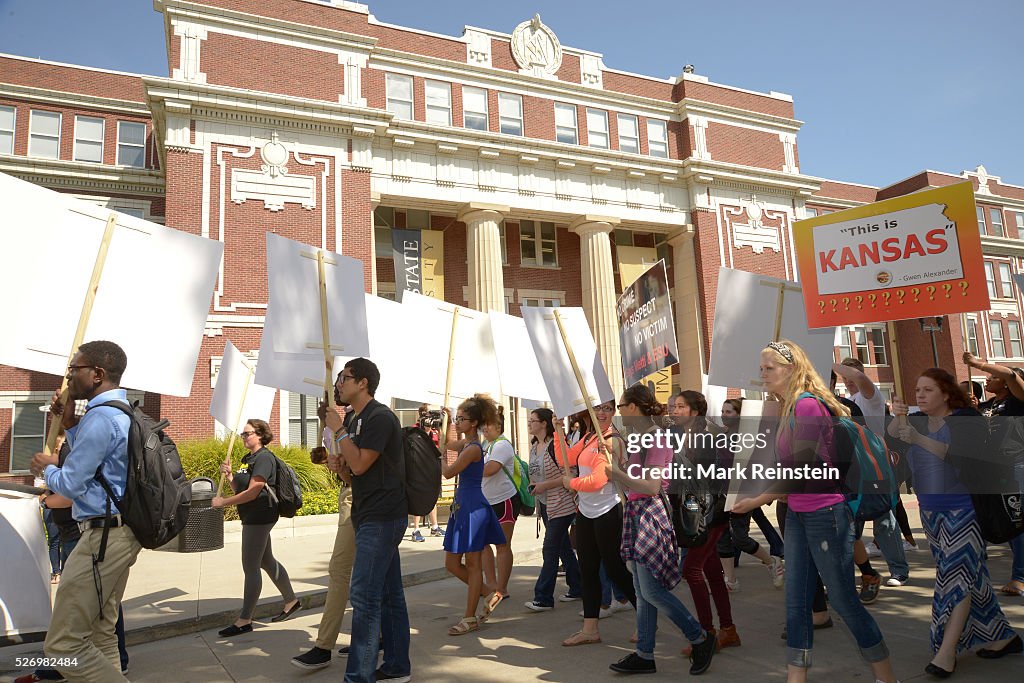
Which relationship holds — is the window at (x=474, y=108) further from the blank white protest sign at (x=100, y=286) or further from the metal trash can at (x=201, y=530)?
the blank white protest sign at (x=100, y=286)

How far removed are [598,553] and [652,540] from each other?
0.83 m

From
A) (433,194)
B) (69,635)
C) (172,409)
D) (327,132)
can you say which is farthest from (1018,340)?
(69,635)

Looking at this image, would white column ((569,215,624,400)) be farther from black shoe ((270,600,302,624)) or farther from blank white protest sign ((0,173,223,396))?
blank white protest sign ((0,173,223,396))

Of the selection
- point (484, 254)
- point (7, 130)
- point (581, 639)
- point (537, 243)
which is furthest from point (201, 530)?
point (7, 130)

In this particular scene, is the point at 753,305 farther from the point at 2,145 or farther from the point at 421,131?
the point at 2,145

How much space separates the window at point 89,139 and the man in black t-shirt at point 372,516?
81.5 feet

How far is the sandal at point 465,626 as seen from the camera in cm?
581

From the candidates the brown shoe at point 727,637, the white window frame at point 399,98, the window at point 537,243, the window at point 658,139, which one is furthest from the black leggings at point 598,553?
the window at point 658,139

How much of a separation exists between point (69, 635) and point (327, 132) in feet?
66.7

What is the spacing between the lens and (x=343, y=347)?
5516 millimetres

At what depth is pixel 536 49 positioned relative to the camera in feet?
87.8

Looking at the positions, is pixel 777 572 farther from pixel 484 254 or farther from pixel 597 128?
pixel 597 128

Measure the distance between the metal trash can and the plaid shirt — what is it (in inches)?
335

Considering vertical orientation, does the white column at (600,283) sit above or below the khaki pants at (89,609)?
above
